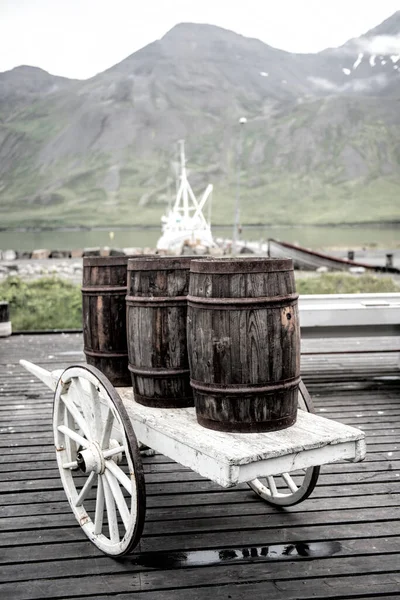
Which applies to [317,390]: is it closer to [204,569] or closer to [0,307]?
[204,569]

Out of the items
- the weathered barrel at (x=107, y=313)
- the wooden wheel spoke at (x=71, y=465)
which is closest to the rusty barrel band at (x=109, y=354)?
the weathered barrel at (x=107, y=313)

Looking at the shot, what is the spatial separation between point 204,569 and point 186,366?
0.87 meters

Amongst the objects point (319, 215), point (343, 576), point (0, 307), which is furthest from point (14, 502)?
point (319, 215)

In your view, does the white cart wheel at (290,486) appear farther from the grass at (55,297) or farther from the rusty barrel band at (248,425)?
the grass at (55,297)

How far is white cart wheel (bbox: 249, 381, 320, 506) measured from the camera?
335 cm

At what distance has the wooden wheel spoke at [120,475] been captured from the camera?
289 cm

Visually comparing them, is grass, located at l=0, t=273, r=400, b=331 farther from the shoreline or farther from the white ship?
the shoreline

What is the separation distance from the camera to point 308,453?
2.71 metres

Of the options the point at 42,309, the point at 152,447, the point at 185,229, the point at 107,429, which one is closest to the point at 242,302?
the point at 152,447

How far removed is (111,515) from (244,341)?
980 mm

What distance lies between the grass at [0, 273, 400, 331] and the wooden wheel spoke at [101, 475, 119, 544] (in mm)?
7661

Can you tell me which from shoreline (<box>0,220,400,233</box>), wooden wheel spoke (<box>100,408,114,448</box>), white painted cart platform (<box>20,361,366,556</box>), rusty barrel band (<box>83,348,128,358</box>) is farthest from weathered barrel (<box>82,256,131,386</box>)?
shoreline (<box>0,220,400,233</box>)

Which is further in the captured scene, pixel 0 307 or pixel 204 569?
pixel 0 307

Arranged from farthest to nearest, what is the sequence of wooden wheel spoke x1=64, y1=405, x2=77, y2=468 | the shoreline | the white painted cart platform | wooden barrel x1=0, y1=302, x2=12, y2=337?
the shoreline
wooden barrel x1=0, y1=302, x2=12, y2=337
wooden wheel spoke x1=64, y1=405, x2=77, y2=468
the white painted cart platform
